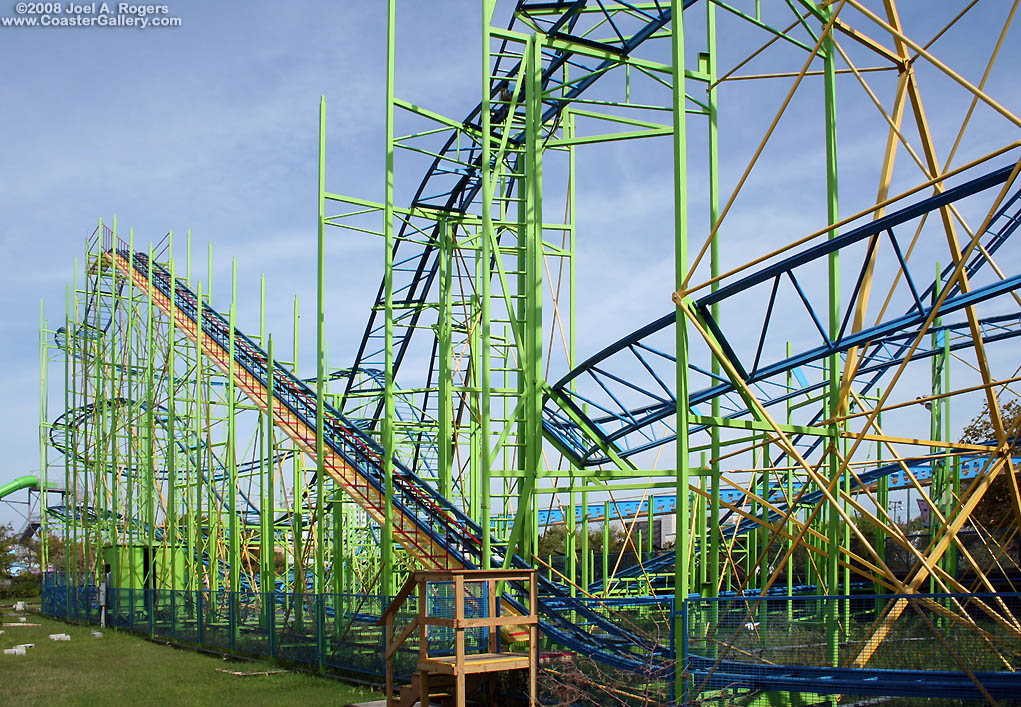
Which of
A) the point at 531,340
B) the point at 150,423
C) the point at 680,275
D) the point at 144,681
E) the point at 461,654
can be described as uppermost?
the point at 680,275

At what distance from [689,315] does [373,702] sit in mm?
6519

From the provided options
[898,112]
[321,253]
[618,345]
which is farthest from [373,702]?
[898,112]

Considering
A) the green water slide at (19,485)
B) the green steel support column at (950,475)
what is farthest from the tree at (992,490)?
the green water slide at (19,485)

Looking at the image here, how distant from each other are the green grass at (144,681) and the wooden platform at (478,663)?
2.91m

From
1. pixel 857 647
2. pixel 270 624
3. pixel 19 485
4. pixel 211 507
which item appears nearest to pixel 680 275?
pixel 857 647

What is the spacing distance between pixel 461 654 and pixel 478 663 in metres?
0.35

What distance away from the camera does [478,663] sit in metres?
11.6

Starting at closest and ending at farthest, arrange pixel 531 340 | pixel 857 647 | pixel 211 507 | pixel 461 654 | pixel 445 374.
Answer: pixel 857 647 < pixel 461 654 < pixel 531 340 < pixel 445 374 < pixel 211 507

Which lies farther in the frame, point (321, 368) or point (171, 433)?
point (171, 433)

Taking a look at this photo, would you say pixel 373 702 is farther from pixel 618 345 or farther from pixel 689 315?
pixel 689 315

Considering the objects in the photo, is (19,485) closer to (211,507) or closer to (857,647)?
(211,507)

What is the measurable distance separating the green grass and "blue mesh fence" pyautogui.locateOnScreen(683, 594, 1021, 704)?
5.83 meters

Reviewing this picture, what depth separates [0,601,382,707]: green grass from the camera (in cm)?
1495

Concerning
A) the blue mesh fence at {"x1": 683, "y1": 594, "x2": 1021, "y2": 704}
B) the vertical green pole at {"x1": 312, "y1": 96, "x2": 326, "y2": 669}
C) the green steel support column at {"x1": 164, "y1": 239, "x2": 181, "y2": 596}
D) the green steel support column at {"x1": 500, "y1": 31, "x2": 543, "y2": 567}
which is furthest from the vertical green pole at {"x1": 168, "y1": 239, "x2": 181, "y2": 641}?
the blue mesh fence at {"x1": 683, "y1": 594, "x2": 1021, "y2": 704}
